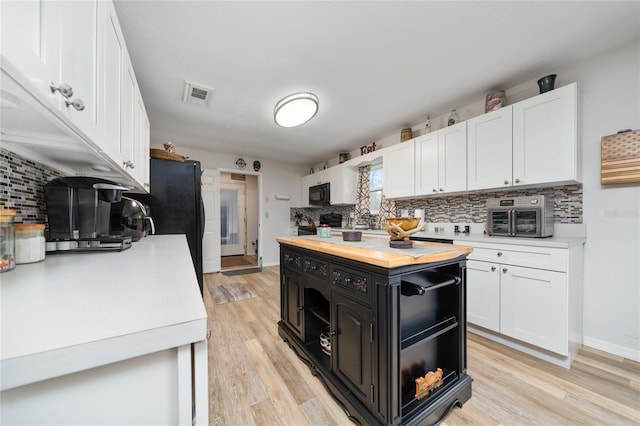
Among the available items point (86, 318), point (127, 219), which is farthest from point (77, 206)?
point (86, 318)

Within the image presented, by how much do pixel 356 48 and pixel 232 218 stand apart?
5.73 m

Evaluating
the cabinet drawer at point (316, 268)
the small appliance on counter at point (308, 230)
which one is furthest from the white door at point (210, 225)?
the cabinet drawer at point (316, 268)

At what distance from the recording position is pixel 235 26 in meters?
1.57

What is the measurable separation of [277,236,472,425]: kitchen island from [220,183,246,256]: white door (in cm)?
546

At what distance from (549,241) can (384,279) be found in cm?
160

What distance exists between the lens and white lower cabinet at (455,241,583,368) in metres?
1.68

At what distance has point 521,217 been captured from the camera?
2.04m

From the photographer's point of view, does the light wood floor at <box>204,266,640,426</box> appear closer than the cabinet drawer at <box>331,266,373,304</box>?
No

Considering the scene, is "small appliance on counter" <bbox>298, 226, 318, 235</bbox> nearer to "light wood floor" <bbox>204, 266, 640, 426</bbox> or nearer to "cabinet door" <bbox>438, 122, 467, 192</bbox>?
"cabinet door" <bbox>438, 122, 467, 192</bbox>

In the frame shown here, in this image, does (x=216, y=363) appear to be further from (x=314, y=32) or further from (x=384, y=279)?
(x=314, y=32)

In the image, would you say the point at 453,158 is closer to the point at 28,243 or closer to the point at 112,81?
the point at 112,81

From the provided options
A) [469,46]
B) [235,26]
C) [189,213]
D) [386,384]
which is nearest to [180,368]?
[386,384]

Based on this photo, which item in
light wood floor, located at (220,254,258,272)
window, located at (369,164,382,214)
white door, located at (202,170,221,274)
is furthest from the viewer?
light wood floor, located at (220,254,258,272)

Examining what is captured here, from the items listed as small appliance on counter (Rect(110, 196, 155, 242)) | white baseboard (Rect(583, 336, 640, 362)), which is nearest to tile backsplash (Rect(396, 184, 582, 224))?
white baseboard (Rect(583, 336, 640, 362))
